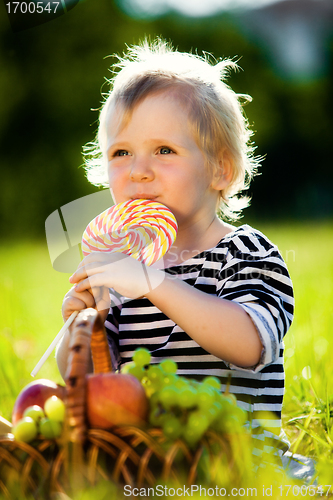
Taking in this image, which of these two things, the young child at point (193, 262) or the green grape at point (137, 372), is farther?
the young child at point (193, 262)

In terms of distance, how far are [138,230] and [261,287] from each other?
1.45 feet

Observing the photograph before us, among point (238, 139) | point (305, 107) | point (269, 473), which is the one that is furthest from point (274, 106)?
point (269, 473)

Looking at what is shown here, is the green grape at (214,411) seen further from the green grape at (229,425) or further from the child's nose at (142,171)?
the child's nose at (142,171)

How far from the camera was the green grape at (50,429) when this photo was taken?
0.95 m

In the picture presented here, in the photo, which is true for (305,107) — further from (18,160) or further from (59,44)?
(18,160)

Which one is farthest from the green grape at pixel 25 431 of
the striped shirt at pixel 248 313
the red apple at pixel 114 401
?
the striped shirt at pixel 248 313

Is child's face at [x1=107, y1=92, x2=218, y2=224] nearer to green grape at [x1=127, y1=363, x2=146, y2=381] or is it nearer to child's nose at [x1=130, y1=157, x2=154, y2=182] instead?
child's nose at [x1=130, y1=157, x2=154, y2=182]

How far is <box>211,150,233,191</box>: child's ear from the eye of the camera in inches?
74.0

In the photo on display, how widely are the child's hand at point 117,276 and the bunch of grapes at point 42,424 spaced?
39 centimetres

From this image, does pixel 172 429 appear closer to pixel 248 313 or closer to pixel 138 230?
pixel 248 313

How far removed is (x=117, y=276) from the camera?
131 centimetres

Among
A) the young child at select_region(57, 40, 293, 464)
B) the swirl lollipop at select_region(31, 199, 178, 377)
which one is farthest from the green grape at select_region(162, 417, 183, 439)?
the swirl lollipop at select_region(31, 199, 178, 377)

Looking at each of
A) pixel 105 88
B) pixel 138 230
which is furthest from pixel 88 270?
pixel 105 88

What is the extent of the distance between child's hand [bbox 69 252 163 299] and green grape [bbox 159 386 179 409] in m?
0.39
